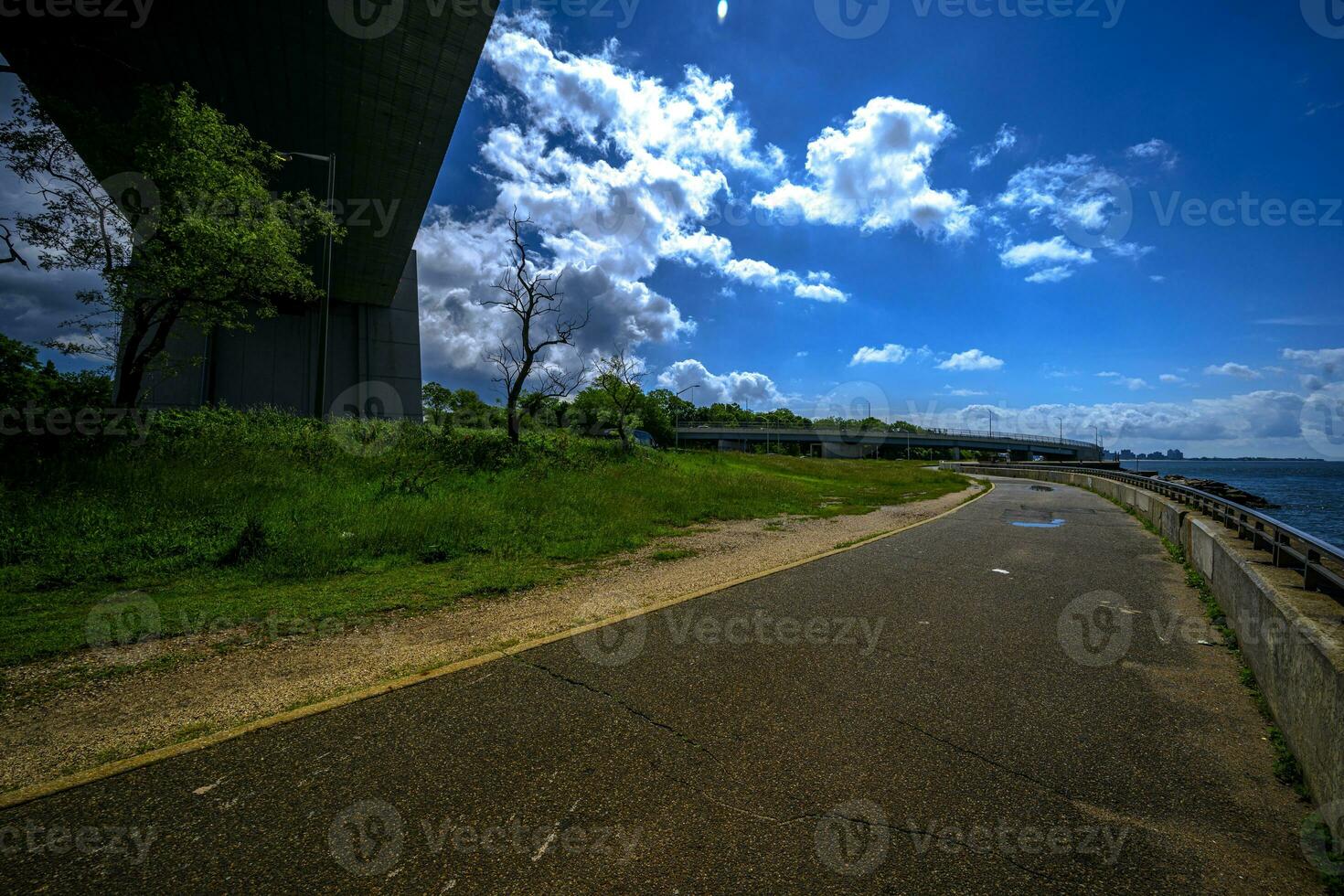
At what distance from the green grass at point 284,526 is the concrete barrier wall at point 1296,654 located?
6.94 m

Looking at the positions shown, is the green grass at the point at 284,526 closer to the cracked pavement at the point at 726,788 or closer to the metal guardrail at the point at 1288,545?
the cracked pavement at the point at 726,788

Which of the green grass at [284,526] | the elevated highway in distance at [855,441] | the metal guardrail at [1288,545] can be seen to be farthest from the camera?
the elevated highway in distance at [855,441]

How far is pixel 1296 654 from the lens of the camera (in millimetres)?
3453

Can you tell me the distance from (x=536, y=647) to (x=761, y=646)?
2067mm

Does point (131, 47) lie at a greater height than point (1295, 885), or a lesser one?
greater

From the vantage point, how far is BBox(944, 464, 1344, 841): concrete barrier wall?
2779 millimetres

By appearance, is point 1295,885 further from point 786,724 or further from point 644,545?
point 644,545

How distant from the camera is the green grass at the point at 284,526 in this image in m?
6.00

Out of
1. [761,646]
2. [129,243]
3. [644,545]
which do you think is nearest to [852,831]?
[761,646]

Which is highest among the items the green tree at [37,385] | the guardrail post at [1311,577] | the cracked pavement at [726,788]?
the green tree at [37,385]

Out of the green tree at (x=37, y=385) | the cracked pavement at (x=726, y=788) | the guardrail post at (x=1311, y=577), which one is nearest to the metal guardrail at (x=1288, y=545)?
the guardrail post at (x=1311, y=577)

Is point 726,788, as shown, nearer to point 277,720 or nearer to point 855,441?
point 277,720

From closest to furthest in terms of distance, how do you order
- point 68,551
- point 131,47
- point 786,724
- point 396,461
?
point 786,724 < point 68,551 < point 396,461 < point 131,47

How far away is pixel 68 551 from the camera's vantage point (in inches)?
290
